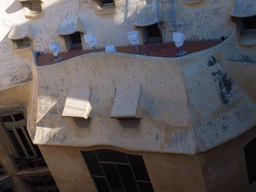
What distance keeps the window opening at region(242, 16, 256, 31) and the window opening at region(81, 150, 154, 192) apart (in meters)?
6.10

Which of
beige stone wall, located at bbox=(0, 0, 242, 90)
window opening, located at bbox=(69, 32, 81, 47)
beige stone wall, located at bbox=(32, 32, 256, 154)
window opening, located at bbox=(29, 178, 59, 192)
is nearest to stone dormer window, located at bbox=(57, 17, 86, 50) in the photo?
window opening, located at bbox=(69, 32, 81, 47)

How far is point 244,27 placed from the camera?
467 inches

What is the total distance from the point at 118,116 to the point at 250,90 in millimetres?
4303

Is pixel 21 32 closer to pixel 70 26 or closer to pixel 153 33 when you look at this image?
pixel 70 26

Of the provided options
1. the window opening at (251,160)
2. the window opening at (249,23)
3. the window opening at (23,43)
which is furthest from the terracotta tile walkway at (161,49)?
the window opening at (251,160)

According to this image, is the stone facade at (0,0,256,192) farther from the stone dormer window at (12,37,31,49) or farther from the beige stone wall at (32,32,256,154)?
the stone dormer window at (12,37,31,49)

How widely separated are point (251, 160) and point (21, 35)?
11.1m

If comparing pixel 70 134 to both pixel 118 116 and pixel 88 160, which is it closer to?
pixel 88 160

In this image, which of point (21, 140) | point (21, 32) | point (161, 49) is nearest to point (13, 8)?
point (21, 32)

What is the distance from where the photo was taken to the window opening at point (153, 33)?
13281mm

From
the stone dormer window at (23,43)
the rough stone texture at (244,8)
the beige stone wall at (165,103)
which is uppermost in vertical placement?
the rough stone texture at (244,8)

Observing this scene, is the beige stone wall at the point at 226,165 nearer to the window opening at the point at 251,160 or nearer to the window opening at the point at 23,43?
the window opening at the point at 251,160

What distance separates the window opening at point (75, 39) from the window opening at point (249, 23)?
728 cm

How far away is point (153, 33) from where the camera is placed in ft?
44.0
